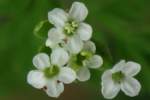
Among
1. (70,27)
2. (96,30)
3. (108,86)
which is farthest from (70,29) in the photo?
(96,30)

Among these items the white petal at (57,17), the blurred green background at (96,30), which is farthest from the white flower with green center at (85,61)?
the blurred green background at (96,30)

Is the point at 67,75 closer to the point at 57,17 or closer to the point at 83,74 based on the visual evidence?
the point at 83,74

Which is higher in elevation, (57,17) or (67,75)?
(57,17)

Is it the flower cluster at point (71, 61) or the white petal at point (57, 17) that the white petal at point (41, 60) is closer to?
the flower cluster at point (71, 61)

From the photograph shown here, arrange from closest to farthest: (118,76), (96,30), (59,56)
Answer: (59,56), (118,76), (96,30)

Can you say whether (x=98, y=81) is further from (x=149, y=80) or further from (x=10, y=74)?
(x=10, y=74)

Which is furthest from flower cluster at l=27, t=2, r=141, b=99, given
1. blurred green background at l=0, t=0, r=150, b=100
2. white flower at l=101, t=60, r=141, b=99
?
blurred green background at l=0, t=0, r=150, b=100

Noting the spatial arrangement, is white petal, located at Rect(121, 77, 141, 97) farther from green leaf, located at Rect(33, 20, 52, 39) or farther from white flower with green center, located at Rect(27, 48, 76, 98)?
green leaf, located at Rect(33, 20, 52, 39)

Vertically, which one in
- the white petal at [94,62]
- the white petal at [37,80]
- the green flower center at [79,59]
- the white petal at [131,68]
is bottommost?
the white petal at [131,68]

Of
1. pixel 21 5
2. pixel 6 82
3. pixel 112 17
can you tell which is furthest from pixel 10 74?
pixel 112 17
